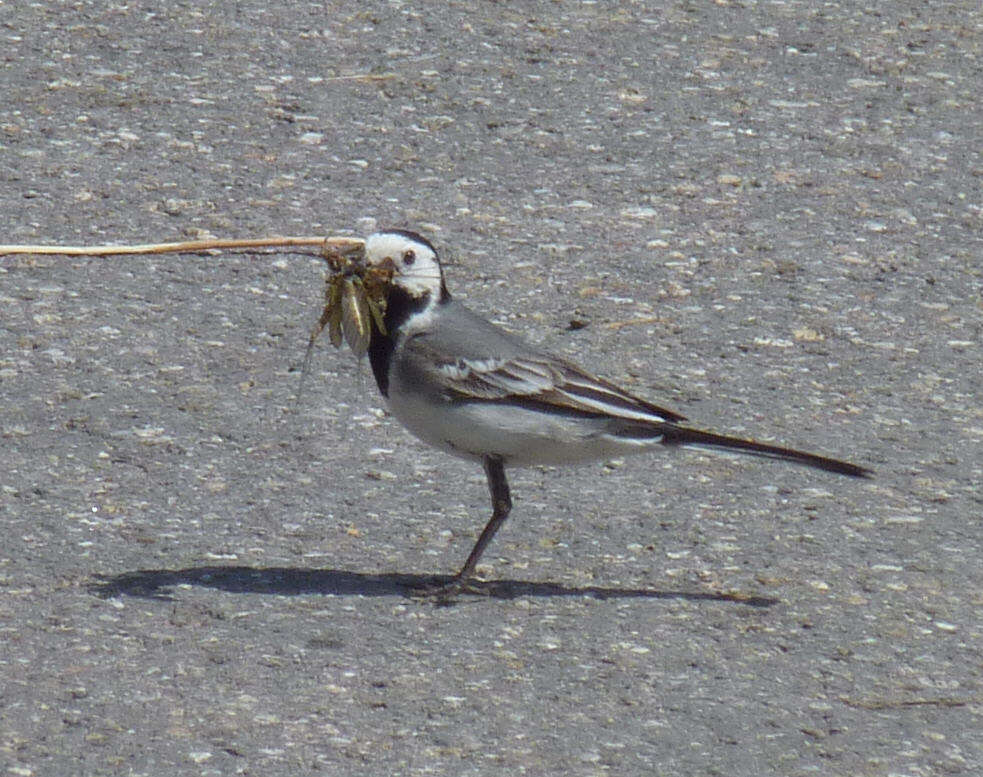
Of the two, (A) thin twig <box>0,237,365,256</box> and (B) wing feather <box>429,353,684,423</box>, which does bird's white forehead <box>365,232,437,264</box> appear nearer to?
(B) wing feather <box>429,353,684,423</box>

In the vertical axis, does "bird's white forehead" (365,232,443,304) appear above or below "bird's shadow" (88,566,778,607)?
above

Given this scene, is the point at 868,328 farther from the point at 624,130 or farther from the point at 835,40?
the point at 835,40

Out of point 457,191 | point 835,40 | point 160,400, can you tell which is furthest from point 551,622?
point 835,40

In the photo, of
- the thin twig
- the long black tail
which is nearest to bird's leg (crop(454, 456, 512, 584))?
the long black tail

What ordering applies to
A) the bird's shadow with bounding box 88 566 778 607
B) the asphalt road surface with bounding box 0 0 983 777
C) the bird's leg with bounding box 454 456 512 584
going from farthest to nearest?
the bird's leg with bounding box 454 456 512 584 < the bird's shadow with bounding box 88 566 778 607 < the asphalt road surface with bounding box 0 0 983 777

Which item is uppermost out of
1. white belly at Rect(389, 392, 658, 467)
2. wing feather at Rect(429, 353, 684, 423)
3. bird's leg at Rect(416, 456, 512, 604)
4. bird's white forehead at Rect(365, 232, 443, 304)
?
bird's white forehead at Rect(365, 232, 443, 304)

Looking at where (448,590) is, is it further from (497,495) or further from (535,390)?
(535,390)

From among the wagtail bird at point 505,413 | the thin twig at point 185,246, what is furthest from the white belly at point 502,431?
the thin twig at point 185,246

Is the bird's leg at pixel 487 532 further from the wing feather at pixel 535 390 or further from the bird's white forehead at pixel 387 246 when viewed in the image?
the bird's white forehead at pixel 387 246
